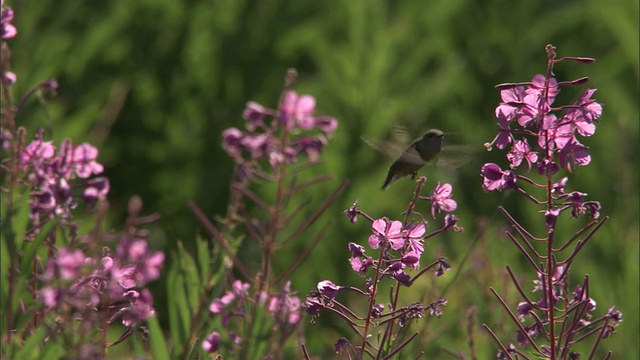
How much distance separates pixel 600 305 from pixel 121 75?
2.24 metres

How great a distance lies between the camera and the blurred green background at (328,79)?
3.65m

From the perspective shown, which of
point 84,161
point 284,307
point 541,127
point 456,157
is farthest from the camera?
point 456,157

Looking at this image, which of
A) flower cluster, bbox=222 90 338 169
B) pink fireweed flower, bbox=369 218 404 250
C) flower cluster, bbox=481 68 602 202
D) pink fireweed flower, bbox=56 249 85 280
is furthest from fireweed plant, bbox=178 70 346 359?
pink fireweed flower, bbox=56 249 85 280

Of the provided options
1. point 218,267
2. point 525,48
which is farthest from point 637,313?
point 525,48

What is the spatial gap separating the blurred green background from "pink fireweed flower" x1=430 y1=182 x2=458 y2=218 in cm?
209

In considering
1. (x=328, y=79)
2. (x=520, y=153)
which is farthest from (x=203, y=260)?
(x=328, y=79)

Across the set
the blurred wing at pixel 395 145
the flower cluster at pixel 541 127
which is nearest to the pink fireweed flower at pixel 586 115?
the flower cluster at pixel 541 127

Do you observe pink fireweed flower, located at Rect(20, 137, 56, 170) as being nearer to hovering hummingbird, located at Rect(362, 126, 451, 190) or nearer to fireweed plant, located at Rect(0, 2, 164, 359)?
fireweed plant, located at Rect(0, 2, 164, 359)

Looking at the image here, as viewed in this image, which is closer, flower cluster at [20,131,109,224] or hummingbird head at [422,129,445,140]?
flower cluster at [20,131,109,224]

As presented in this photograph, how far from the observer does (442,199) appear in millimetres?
1247

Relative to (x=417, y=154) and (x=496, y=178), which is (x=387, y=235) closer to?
(x=496, y=178)

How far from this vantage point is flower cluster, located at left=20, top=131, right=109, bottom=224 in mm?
1237

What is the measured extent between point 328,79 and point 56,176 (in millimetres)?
2656

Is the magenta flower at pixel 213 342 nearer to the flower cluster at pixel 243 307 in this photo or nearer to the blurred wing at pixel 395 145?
the flower cluster at pixel 243 307
